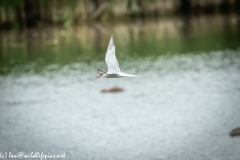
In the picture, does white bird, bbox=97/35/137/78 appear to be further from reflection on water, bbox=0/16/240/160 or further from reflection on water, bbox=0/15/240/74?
reflection on water, bbox=0/15/240/74

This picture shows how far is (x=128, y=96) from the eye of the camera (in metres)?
45.8

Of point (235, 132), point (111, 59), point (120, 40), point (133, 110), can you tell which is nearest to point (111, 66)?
point (111, 59)

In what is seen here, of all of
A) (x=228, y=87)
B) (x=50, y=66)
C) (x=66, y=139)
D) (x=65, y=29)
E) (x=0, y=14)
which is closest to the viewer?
(x=66, y=139)

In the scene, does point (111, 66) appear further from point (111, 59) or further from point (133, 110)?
point (133, 110)

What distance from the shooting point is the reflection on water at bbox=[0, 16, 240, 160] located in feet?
109

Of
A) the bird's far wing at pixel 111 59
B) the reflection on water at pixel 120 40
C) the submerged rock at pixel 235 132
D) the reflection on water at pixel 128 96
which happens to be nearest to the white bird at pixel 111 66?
the bird's far wing at pixel 111 59

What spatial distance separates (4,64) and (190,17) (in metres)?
38.2

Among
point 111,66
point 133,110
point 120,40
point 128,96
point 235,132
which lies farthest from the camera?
point 120,40

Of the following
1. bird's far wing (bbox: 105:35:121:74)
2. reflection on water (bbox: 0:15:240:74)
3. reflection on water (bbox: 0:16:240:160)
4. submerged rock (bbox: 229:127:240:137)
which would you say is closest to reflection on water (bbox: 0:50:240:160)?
reflection on water (bbox: 0:16:240:160)

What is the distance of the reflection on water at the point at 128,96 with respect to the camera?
33.1m

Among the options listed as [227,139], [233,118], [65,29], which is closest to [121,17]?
[65,29]

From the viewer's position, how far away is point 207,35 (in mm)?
62875

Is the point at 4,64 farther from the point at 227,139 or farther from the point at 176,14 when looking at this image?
the point at 176,14

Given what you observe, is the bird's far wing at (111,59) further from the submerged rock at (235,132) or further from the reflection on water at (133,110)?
the submerged rock at (235,132)
